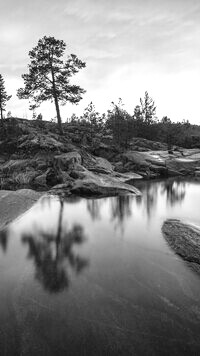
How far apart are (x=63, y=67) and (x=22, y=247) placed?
32.8 m

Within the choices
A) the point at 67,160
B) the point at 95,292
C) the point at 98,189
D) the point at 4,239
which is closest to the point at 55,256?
the point at 95,292

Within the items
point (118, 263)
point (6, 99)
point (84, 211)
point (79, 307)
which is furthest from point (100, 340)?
point (6, 99)

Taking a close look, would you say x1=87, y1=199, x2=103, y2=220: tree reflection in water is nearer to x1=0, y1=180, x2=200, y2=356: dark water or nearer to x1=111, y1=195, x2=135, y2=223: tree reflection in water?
x1=111, y1=195, x2=135, y2=223: tree reflection in water

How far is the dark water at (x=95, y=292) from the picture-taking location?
216 inches

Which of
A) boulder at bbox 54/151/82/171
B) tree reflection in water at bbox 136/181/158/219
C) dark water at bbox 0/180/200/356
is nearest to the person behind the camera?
dark water at bbox 0/180/200/356

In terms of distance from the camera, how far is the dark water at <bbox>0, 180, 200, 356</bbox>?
5488mm

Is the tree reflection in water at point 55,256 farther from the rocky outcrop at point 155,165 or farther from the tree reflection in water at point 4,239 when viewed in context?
the rocky outcrop at point 155,165

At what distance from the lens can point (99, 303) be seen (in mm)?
6836

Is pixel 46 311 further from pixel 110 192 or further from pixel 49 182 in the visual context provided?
pixel 49 182

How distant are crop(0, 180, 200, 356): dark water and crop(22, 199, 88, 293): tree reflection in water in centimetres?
3

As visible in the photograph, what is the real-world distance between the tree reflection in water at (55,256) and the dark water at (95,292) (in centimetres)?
3

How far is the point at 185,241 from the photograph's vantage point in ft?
34.0

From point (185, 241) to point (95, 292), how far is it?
4.91m

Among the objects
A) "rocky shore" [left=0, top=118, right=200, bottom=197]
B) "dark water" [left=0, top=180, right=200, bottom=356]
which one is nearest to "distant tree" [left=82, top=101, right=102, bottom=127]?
"rocky shore" [left=0, top=118, right=200, bottom=197]
